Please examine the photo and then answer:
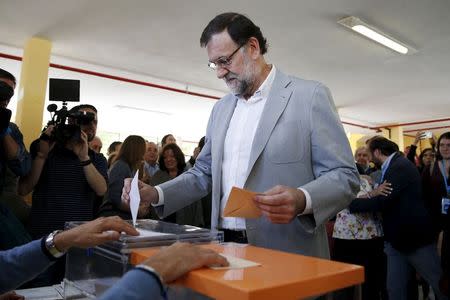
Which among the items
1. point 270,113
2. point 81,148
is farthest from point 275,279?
point 81,148

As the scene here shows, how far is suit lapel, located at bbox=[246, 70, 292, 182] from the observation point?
1143 mm

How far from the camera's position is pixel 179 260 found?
24.7 inches

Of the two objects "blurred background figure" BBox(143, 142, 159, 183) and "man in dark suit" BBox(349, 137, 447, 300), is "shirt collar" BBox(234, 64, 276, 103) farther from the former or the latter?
"blurred background figure" BBox(143, 142, 159, 183)

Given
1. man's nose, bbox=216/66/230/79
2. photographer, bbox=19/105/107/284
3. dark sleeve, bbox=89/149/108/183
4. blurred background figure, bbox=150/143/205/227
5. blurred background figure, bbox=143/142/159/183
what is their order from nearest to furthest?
man's nose, bbox=216/66/230/79
photographer, bbox=19/105/107/284
dark sleeve, bbox=89/149/108/183
blurred background figure, bbox=150/143/205/227
blurred background figure, bbox=143/142/159/183

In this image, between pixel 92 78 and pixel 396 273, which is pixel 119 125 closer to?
pixel 92 78

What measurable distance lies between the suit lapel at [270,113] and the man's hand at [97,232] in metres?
0.42

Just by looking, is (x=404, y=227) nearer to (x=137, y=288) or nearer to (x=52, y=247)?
(x=52, y=247)

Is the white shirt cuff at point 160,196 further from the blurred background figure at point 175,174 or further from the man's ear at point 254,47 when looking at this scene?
the blurred background figure at point 175,174

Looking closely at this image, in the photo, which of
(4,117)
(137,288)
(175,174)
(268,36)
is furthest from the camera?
(268,36)

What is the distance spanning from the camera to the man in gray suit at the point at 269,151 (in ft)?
3.49

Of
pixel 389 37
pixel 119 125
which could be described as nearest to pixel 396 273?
pixel 389 37

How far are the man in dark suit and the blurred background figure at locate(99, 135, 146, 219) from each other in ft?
5.62

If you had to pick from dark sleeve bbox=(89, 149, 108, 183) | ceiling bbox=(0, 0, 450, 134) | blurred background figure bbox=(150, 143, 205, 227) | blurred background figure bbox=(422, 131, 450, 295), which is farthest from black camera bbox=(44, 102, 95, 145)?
blurred background figure bbox=(422, 131, 450, 295)

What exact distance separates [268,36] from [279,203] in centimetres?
385
